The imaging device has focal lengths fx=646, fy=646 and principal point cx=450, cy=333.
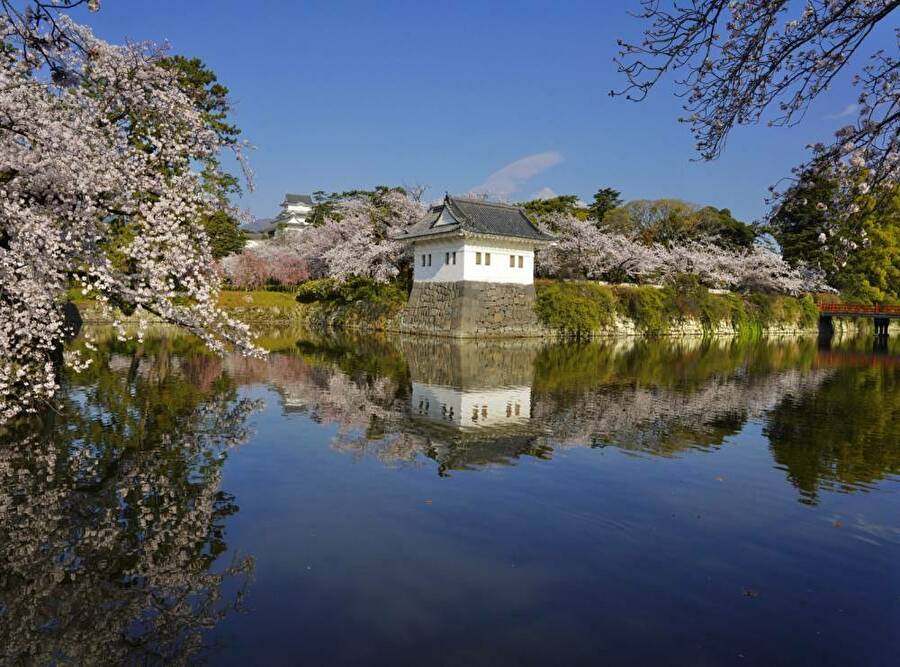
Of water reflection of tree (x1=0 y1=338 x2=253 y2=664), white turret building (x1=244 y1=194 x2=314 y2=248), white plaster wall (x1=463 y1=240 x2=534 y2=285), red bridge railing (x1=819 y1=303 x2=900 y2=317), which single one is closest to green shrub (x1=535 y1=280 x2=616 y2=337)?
white plaster wall (x1=463 y1=240 x2=534 y2=285)

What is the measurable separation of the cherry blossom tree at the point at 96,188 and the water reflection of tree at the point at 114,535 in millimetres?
1115

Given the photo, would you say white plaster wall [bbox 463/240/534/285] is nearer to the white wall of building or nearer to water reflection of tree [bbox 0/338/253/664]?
the white wall of building

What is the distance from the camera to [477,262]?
32.4 meters

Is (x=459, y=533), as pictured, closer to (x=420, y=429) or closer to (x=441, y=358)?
(x=420, y=429)

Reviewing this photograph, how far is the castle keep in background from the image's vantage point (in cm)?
3188

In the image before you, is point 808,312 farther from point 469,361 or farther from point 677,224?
point 469,361

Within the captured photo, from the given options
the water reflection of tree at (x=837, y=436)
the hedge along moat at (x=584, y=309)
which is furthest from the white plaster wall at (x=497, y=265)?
the water reflection of tree at (x=837, y=436)

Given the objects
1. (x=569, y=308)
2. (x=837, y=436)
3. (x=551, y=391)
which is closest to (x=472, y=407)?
(x=551, y=391)

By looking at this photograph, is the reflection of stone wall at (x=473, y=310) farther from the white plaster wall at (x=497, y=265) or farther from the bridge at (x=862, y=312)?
the bridge at (x=862, y=312)

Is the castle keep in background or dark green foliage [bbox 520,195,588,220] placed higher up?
dark green foliage [bbox 520,195,588,220]

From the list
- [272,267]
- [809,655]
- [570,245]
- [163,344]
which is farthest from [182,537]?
[272,267]

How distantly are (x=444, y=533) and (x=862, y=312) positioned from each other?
160ft

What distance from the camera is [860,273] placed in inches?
1929

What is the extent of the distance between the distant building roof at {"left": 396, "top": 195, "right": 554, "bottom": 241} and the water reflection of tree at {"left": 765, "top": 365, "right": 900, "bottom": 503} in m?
18.0
